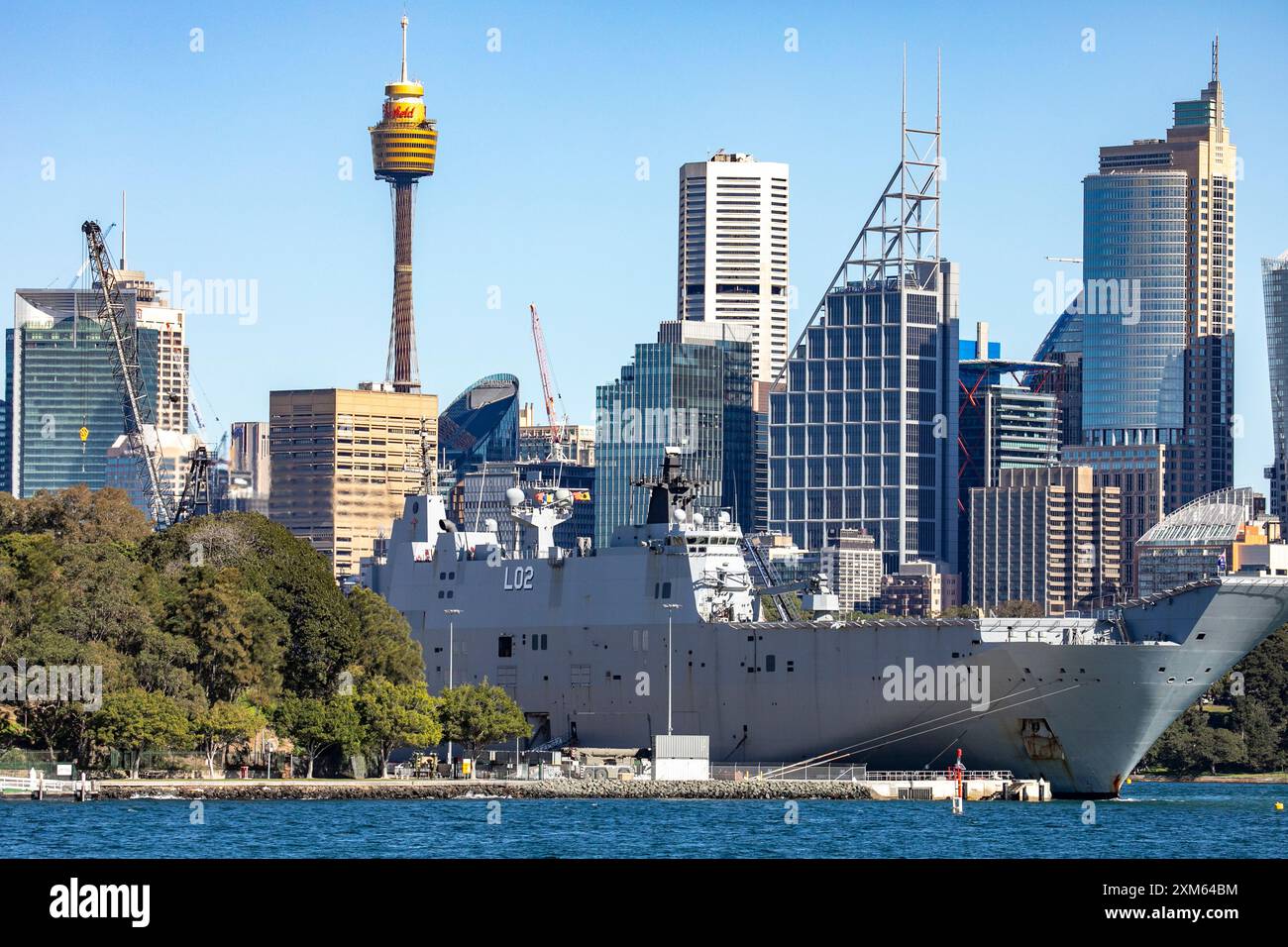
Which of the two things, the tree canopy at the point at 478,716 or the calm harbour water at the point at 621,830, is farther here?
the tree canopy at the point at 478,716

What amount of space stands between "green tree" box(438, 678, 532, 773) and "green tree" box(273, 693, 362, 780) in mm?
4249

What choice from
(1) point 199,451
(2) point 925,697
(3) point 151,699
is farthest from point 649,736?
(1) point 199,451

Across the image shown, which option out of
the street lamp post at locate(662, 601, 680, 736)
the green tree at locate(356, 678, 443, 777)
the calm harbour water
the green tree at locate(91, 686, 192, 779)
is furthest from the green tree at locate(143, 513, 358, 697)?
the calm harbour water

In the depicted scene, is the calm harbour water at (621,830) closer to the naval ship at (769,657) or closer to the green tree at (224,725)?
the naval ship at (769,657)

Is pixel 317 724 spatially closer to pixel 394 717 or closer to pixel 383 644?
pixel 394 717

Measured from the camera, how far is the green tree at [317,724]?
77.5 m

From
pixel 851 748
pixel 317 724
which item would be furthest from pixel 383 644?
→ pixel 851 748

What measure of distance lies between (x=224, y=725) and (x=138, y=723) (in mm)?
3517

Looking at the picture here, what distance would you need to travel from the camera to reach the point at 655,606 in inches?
3305

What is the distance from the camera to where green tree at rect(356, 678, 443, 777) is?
78500mm

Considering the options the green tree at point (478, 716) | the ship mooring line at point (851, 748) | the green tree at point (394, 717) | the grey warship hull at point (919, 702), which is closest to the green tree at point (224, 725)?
the green tree at point (394, 717)

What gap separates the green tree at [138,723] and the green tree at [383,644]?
12246 millimetres

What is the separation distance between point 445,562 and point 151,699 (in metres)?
22.5
